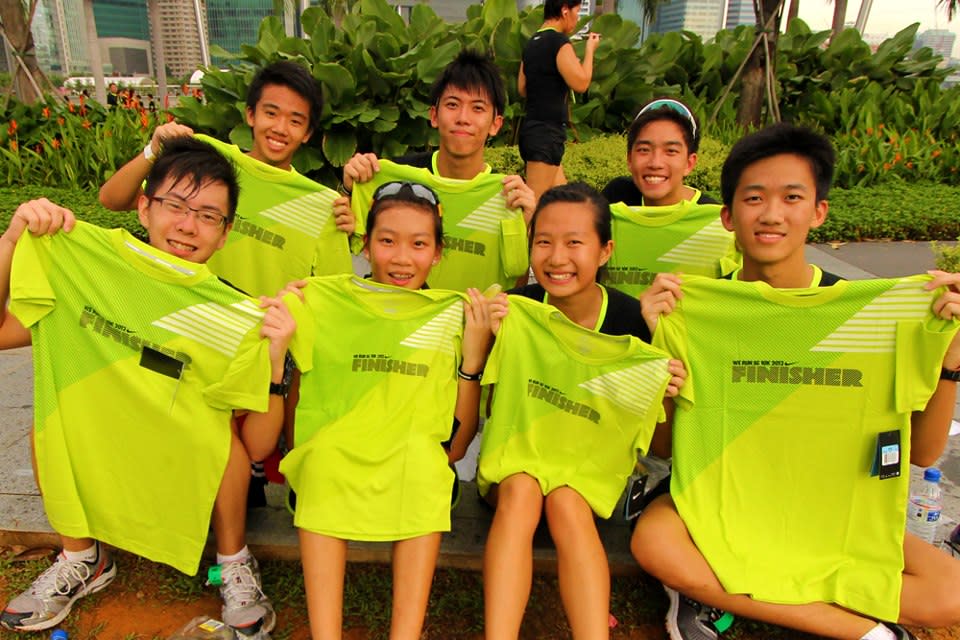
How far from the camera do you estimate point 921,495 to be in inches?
103

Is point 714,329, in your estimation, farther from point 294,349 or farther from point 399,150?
point 399,150

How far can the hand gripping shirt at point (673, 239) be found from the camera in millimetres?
2924

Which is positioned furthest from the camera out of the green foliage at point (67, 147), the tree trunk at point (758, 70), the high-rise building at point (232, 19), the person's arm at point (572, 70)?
the high-rise building at point (232, 19)

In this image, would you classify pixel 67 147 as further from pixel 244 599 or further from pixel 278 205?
pixel 244 599

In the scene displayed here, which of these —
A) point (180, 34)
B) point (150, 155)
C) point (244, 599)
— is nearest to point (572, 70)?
point (150, 155)

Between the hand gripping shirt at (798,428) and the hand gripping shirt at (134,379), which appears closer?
the hand gripping shirt at (798,428)

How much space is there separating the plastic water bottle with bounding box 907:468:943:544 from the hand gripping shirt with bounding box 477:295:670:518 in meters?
1.22

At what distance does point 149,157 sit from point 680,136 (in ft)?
7.50

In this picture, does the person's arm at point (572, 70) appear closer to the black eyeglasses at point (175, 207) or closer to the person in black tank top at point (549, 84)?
the person in black tank top at point (549, 84)

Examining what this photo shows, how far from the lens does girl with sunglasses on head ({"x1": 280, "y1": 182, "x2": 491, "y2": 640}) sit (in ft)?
7.26

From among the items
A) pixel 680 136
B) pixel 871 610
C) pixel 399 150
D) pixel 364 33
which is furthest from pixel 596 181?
pixel 871 610

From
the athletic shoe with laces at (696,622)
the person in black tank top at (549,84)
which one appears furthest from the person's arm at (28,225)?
the person in black tank top at (549,84)

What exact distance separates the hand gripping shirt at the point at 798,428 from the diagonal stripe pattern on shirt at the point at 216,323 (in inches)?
54.6

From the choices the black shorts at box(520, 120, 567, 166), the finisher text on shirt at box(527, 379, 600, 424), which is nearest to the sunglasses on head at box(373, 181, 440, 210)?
the finisher text on shirt at box(527, 379, 600, 424)
